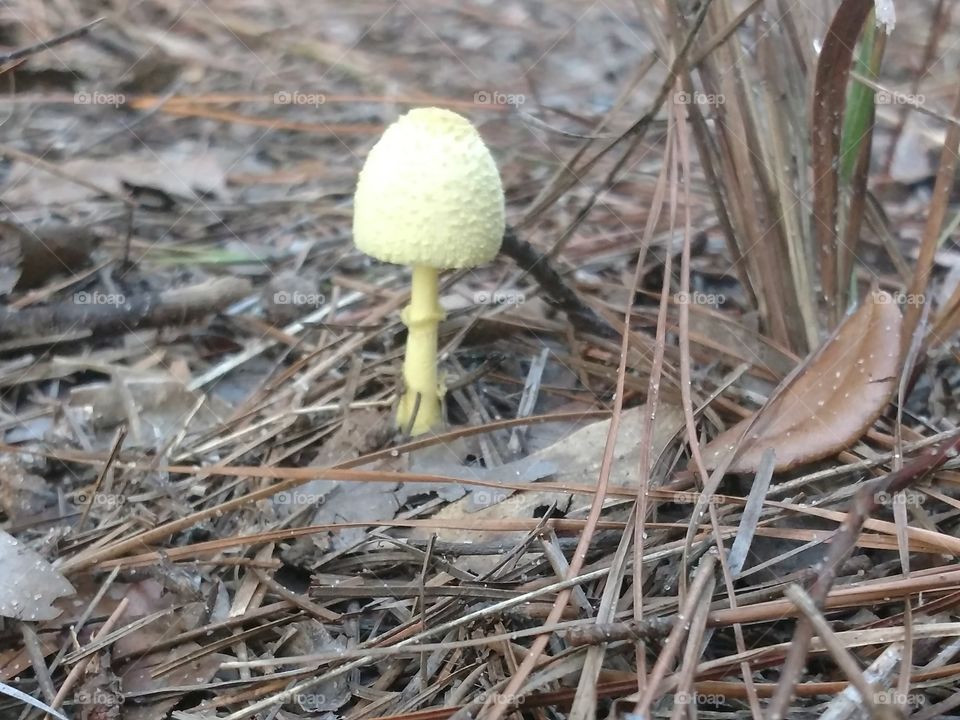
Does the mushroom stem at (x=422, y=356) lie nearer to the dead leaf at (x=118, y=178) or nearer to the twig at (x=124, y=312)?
the twig at (x=124, y=312)

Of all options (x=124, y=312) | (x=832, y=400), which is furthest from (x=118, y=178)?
(x=832, y=400)

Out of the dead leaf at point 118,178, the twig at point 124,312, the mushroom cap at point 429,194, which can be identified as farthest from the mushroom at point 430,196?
the dead leaf at point 118,178

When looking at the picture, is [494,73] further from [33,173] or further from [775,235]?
[775,235]

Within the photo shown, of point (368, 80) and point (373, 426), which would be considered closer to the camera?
point (373, 426)

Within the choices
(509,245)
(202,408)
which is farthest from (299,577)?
(509,245)

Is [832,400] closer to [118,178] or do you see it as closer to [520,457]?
[520,457]

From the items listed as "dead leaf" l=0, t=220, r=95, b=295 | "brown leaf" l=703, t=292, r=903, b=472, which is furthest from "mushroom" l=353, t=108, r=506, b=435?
Answer: "dead leaf" l=0, t=220, r=95, b=295
